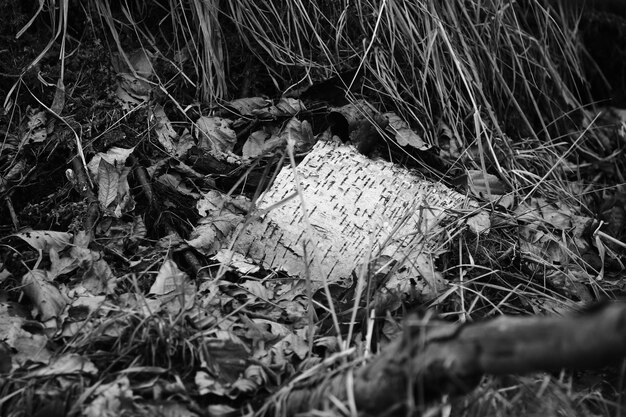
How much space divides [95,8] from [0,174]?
0.77m

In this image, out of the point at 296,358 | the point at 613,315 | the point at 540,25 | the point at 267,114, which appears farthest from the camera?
the point at 540,25

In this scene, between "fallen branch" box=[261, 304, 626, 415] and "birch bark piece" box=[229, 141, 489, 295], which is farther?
"birch bark piece" box=[229, 141, 489, 295]

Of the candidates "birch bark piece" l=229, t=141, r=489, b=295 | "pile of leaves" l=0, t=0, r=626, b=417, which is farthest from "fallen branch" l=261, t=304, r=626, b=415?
"birch bark piece" l=229, t=141, r=489, b=295

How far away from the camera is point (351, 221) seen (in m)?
2.33

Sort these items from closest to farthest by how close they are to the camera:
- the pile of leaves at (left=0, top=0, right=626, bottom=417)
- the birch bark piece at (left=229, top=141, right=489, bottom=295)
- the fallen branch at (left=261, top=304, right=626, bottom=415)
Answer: the fallen branch at (left=261, top=304, right=626, bottom=415) < the pile of leaves at (left=0, top=0, right=626, bottom=417) < the birch bark piece at (left=229, top=141, right=489, bottom=295)

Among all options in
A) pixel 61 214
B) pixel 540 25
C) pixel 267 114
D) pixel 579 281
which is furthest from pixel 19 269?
pixel 540 25

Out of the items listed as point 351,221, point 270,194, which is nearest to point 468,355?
point 351,221

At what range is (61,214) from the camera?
7.45ft

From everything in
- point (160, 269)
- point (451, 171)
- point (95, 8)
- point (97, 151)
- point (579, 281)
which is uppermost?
point (95, 8)

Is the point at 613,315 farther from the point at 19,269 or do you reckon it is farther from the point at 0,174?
the point at 0,174

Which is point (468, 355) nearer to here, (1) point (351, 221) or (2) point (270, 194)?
(1) point (351, 221)

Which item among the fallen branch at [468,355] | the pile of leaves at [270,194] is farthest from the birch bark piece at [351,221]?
the fallen branch at [468,355]

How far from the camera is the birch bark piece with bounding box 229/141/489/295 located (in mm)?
2230

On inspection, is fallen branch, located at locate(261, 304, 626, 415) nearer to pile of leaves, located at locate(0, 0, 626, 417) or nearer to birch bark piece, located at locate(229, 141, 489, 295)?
pile of leaves, located at locate(0, 0, 626, 417)
